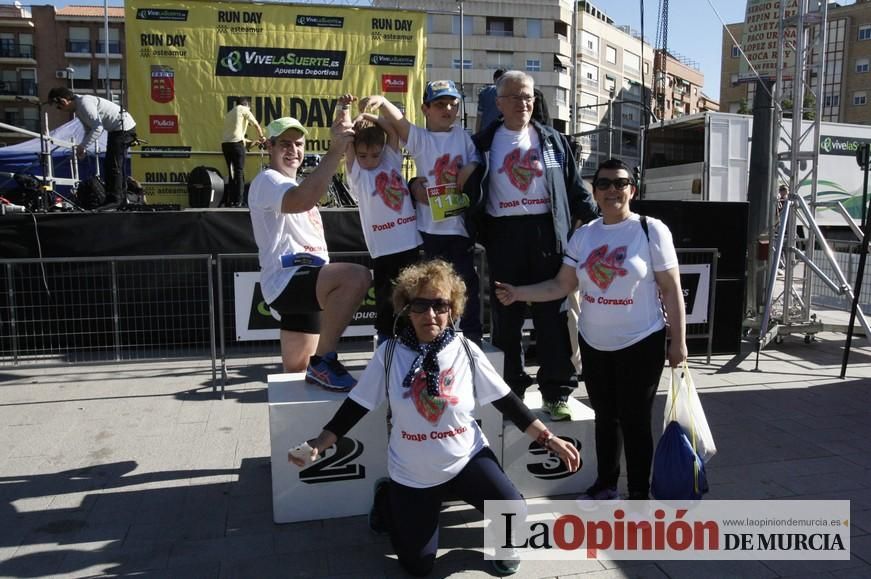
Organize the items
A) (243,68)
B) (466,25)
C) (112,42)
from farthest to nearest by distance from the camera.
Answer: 1. (466,25)
2. (112,42)
3. (243,68)

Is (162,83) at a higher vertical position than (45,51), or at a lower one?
lower

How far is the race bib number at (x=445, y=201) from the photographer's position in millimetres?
3432

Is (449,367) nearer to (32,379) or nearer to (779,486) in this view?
(779,486)

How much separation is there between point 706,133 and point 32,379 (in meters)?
12.4

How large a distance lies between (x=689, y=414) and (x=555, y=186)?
4.40 feet

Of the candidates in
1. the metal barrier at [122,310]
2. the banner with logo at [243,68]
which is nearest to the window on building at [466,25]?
the banner with logo at [243,68]

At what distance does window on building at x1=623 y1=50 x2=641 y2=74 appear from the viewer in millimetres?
68375

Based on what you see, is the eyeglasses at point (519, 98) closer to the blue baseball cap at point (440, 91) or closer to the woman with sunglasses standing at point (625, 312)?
the blue baseball cap at point (440, 91)

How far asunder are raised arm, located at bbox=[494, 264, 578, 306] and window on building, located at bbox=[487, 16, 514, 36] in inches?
2369

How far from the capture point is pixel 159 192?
11.2 m

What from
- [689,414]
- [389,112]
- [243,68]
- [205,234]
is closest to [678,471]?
[689,414]

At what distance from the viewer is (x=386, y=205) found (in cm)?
353

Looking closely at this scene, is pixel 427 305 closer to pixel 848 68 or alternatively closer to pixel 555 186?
pixel 555 186

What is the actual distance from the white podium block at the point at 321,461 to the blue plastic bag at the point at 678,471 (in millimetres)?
904
